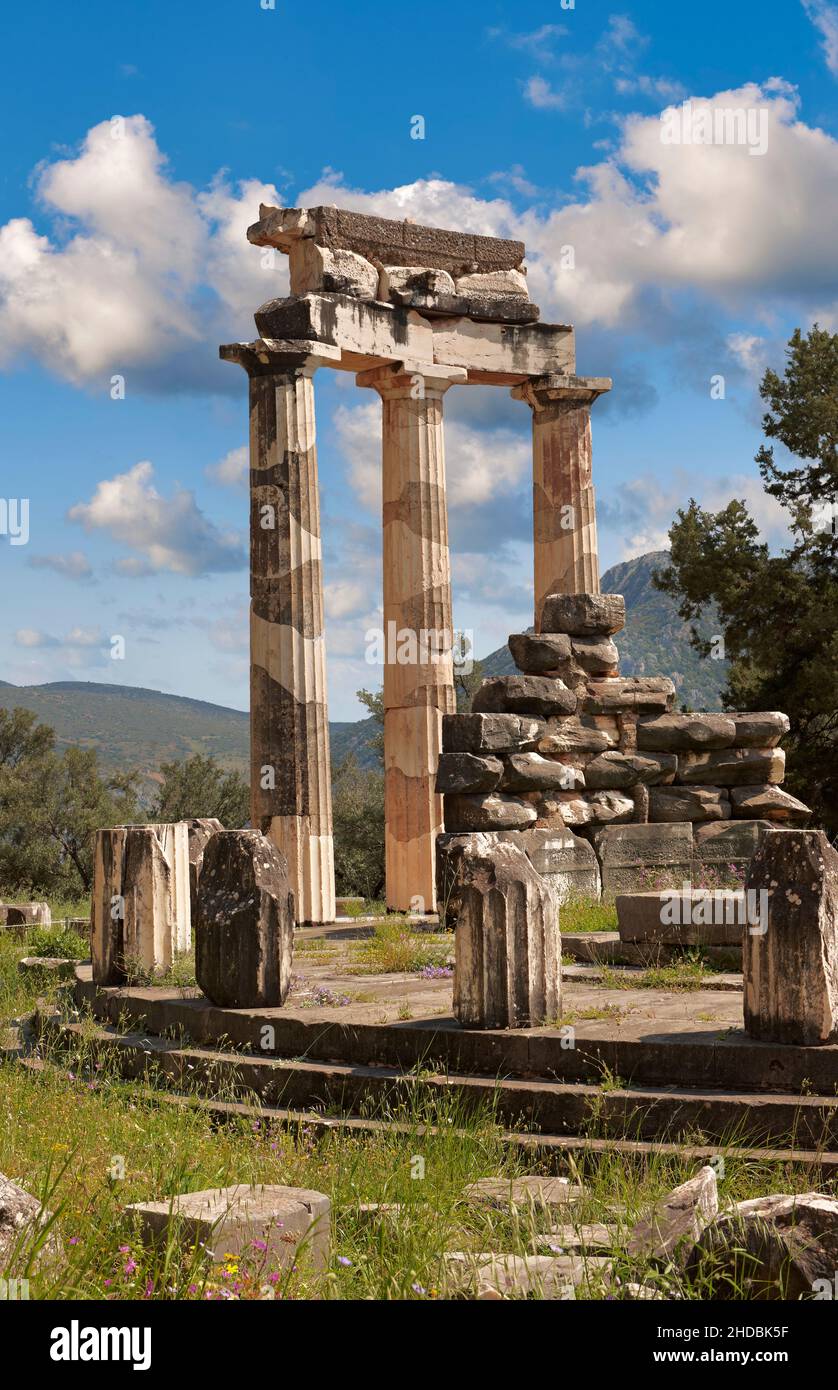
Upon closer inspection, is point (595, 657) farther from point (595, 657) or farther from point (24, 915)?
point (24, 915)

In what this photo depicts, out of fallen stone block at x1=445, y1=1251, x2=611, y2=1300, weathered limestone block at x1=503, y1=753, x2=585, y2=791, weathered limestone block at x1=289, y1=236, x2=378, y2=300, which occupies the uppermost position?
weathered limestone block at x1=289, y1=236, x2=378, y2=300

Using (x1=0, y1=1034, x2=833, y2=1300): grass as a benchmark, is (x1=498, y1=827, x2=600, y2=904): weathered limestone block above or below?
above

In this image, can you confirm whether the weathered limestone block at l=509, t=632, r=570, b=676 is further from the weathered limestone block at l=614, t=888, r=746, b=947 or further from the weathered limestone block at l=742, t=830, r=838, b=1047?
the weathered limestone block at l=742, t=830, r=838, b=1047

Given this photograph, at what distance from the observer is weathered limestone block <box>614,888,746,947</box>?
10.7 meters

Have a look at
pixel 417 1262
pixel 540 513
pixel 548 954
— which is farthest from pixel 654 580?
pixel 417 1262

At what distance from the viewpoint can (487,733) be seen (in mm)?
14797

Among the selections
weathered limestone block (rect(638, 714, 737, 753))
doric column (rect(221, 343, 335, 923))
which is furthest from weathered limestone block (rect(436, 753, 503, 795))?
doric column (rect(221, 343, 335, 923))

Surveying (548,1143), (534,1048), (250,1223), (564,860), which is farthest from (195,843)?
(250,1223)

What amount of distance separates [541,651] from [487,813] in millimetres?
1949

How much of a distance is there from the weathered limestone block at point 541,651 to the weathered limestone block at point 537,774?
0.99 m

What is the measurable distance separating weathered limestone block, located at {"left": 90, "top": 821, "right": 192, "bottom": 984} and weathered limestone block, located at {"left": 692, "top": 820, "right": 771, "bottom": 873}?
6022mm

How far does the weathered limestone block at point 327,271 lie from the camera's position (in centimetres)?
1894
